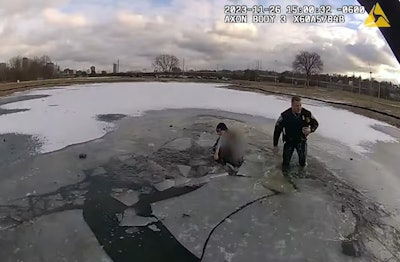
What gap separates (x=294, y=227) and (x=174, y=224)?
4.62 feet

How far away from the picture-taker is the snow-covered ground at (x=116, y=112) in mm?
8539

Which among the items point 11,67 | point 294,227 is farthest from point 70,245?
point 11,67

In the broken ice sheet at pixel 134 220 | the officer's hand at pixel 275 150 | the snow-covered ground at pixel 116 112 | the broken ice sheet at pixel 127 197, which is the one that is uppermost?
the snow-covered ground at pixel 116 112

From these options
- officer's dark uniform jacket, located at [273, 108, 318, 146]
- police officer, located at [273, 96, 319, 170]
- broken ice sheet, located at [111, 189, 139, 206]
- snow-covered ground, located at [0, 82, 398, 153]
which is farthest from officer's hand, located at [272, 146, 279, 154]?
broken ice sheet, located at [111, 189, 139, 206]

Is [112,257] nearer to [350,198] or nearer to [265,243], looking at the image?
[265,243]

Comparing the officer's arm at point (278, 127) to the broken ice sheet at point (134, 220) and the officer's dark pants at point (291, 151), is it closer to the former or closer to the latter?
the officer's dark pants at point (291, 151)

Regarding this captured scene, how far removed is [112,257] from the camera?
4.32 meters

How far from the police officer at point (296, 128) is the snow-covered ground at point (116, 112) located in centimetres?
204

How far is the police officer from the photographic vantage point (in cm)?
683

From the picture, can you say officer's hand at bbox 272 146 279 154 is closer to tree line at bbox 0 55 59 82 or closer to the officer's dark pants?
the officer's dark pants

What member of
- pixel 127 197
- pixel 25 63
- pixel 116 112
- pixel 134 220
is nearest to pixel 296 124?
pixel 127 197

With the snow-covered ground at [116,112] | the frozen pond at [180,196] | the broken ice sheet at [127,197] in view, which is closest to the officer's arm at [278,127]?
the frozen pond at [180,196]

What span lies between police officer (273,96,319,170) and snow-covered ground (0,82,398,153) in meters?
2.04

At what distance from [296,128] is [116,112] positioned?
5357 mm
